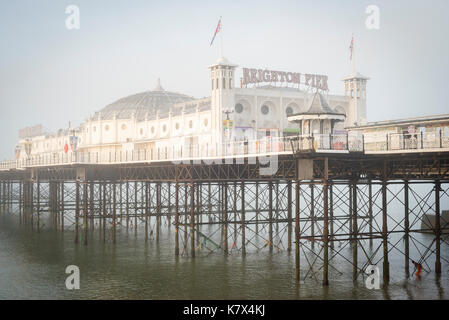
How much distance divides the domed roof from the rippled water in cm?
3031

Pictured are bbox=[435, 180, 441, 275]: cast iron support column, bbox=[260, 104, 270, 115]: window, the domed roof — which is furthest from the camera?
the domed roof

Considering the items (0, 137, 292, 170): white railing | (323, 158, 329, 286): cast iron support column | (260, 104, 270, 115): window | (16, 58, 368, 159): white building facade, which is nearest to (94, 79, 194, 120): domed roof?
(16, 58, 368, 159): white building facade

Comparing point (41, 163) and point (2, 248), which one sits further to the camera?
point (41, 163)

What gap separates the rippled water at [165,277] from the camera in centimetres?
3550

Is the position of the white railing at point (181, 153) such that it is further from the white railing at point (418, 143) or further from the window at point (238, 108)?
the white railing at point (418, 143)

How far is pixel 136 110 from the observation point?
8362 cm

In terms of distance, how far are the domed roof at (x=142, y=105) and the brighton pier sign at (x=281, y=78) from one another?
906 inches

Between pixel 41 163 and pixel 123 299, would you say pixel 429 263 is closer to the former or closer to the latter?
Answer: pixel 123 299

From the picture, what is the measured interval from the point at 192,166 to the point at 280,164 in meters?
10.2

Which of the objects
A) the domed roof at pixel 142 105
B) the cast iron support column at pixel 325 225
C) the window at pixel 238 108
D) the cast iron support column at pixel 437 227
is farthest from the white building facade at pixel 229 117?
the cast iron support column at pixel 437 227

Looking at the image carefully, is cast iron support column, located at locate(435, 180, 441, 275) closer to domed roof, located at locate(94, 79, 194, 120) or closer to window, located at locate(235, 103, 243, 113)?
window, located at locate(235, 103, 243, 113)

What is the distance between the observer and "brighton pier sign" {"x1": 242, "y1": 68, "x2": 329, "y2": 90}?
194 feet
